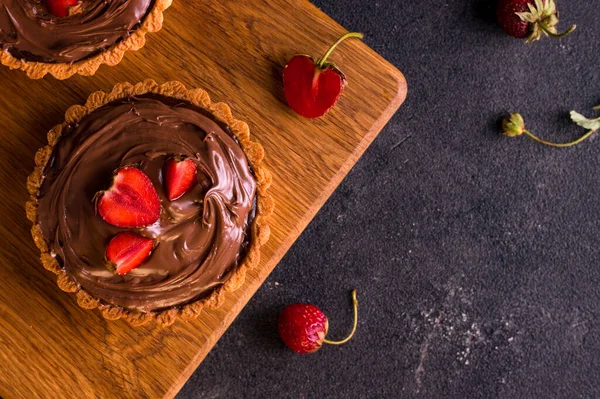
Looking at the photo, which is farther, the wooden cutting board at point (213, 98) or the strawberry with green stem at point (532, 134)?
the strawberry with green stem at point (532, 134)

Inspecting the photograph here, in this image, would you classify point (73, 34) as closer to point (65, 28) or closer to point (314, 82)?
point (65, 28)

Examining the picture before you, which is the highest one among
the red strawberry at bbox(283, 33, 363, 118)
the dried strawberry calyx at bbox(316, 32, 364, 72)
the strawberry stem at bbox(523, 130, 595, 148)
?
the dried strawberry calyx at bbox(316, 32, 364, 72)

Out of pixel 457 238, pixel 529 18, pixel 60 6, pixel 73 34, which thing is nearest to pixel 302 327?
pixel 457 238

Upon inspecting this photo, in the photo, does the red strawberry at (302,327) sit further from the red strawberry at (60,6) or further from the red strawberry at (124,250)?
the red strawberry at (60,6)

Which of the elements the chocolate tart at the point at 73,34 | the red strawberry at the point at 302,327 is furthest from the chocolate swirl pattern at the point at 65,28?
the red strawberry at the point at 302,327

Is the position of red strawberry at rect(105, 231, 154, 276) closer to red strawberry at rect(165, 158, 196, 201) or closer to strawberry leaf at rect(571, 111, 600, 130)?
red strawberry at rect(165, 158, 196, 201)

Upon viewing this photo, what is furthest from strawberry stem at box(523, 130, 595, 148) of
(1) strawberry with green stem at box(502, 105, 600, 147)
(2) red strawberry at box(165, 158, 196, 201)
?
(2) red strawberry at box(165, 158, 196, 201)

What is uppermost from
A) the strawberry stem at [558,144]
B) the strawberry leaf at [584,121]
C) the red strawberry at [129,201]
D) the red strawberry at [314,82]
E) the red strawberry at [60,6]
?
the red strawberry at [60,6]
